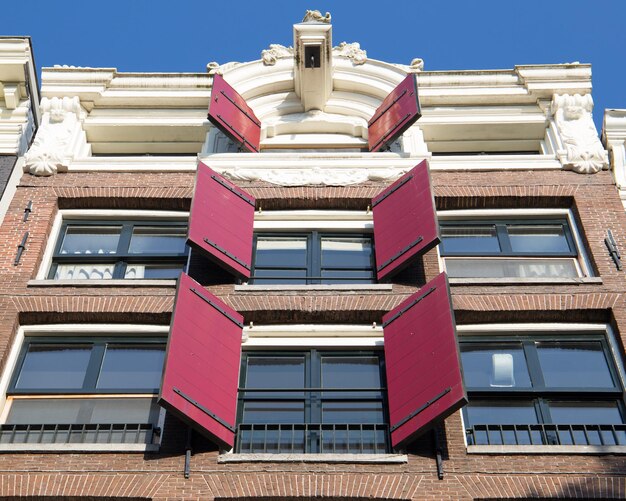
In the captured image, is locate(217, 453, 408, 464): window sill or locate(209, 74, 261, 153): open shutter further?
locate(209, 74, 261, 153): open shutter

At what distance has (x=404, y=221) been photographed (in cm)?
1889

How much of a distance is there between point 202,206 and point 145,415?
14.6ft

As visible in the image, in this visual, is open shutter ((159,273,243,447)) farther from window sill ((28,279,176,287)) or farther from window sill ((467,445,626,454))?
window sill ((467,445,626,454))

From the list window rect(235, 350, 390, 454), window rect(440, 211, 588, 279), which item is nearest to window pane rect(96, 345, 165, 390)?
window rect(235, 350, 390, 454)

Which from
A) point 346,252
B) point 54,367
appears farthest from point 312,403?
point 54,367

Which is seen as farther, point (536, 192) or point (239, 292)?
point (536, 192)

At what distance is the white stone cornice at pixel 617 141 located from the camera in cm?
2091

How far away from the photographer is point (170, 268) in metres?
19.2

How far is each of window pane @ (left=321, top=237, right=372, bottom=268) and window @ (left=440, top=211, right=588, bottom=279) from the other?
57.8 inches

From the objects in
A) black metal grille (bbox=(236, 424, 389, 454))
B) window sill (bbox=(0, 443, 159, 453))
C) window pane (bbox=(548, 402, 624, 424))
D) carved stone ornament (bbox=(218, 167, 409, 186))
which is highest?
carved stone ornament (bbox=(218, 167, 409, 186))

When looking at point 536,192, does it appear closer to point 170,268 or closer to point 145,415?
point 170,268

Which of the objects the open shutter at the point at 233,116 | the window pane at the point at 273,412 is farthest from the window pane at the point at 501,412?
the open shutter at the point at 233,116

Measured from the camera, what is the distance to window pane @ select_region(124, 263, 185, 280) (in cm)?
1905

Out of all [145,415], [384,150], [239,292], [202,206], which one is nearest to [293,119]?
[384,150]
